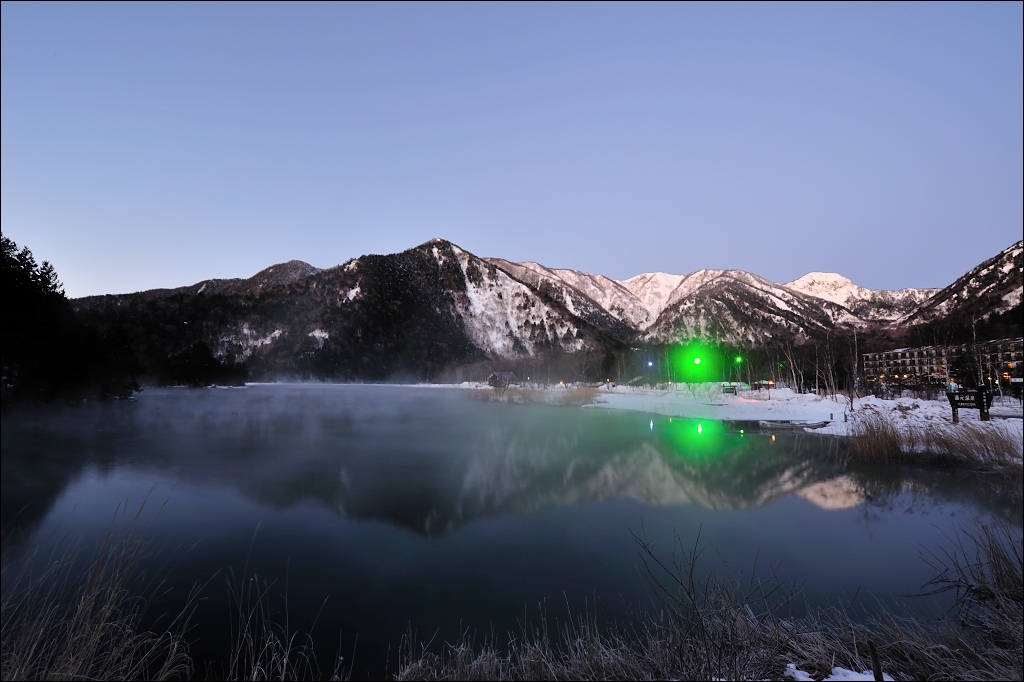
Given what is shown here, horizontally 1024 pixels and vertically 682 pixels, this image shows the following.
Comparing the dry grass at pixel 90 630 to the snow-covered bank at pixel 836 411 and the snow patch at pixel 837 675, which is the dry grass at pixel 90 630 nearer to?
the snow patch at pixel 837 675

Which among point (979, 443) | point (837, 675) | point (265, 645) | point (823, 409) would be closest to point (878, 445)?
point (979, 443)

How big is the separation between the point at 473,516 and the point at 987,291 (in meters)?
156

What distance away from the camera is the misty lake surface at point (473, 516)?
32.6 ft

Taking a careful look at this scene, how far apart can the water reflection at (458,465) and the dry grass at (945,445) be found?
1.31m

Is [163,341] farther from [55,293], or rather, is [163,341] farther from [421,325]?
[55,293]

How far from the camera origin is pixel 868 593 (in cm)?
939

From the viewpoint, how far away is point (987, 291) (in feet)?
396

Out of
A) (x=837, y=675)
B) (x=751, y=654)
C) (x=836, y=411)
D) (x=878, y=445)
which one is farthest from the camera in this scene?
(x=836, y=411)

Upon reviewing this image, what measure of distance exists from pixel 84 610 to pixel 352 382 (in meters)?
153

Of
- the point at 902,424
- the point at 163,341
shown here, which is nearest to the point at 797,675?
the point at 902,424

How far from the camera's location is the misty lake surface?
32.6 ft

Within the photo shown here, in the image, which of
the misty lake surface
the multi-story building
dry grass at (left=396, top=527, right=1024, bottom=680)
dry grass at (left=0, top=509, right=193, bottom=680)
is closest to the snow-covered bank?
the misty lake surface

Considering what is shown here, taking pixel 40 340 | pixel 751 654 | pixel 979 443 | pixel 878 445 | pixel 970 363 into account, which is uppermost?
pixel 40 340

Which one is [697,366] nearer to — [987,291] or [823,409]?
[823,409]
